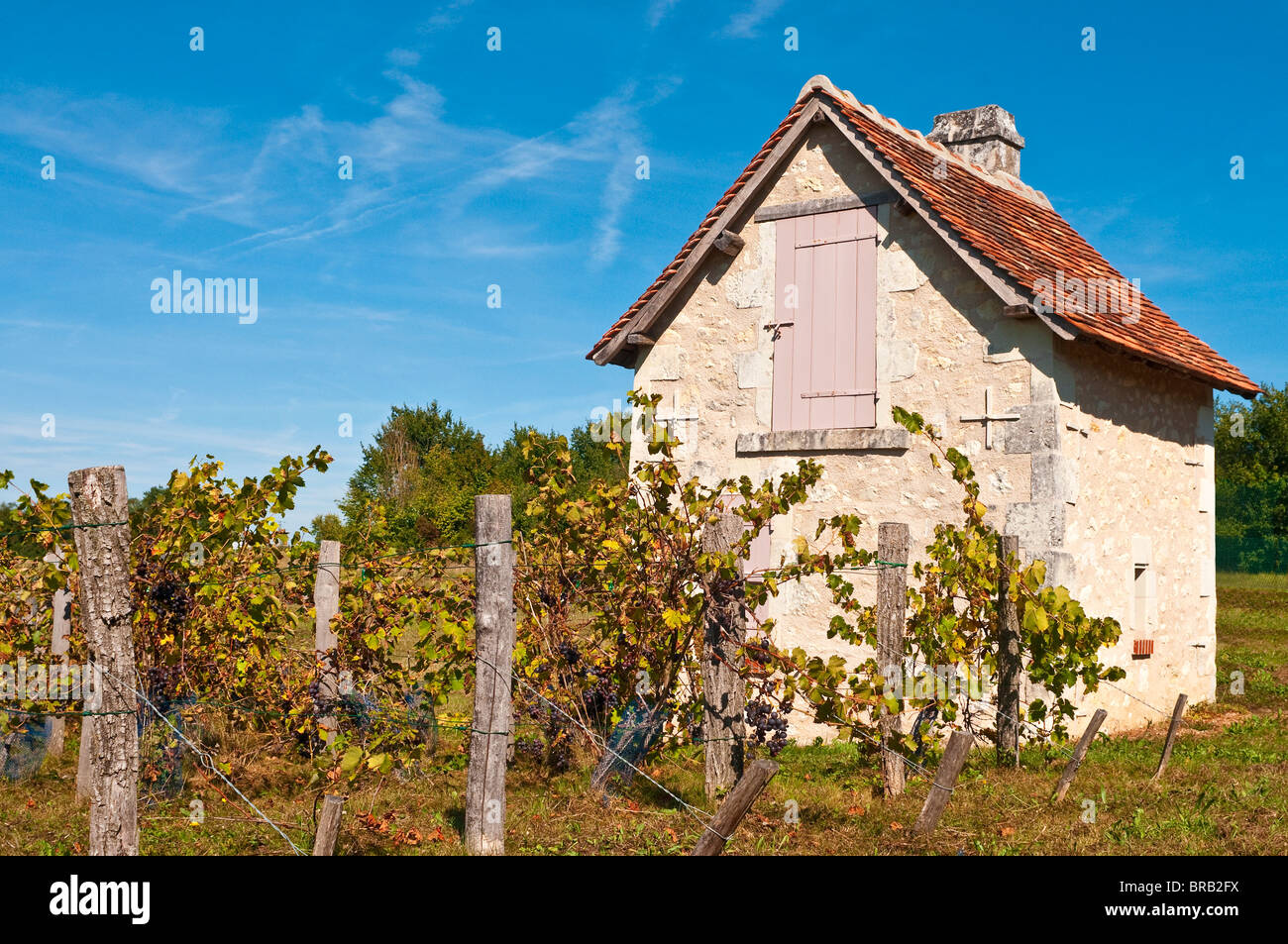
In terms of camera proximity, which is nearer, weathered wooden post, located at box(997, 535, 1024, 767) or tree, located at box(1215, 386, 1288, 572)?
weathered wooden post, located at box(997, 535, 1024, 767)

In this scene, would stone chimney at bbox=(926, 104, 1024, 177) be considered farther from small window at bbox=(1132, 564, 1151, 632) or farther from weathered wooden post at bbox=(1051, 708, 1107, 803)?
weathered wooden post at bbox=(1051, 708, 1107, 803)

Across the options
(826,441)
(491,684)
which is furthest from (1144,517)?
(491,684)

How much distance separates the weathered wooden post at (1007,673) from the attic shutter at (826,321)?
250 centimetres

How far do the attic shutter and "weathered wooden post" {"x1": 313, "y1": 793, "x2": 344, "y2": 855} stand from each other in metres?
6.45

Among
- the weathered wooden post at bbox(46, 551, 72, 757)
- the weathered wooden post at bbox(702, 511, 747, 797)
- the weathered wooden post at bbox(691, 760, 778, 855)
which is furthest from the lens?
the weathered wooden post at bbox(46, 551, 72, 757)

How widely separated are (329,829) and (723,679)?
2769mm

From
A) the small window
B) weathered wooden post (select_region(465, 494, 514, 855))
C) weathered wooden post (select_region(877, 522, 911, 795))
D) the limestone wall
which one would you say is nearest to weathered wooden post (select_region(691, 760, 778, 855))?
weathered wooden post (select_region(465, 494, 514, 855))

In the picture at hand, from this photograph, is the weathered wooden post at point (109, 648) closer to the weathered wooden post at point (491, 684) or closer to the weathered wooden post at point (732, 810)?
the weathered wooden post at point (491, 684)

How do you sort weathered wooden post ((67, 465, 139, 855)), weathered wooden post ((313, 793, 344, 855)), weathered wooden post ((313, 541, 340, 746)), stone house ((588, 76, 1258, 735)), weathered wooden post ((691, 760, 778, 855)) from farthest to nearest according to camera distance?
stone house ((588, 76, 1258, 735)) → weathered wooden post ((313, 541, 340, 746)) → weathered wooden post ((313, 793, 344, 855)) → weathered wooden post ((691, 760, 778, 855)) → weathered wooden post ((67, 465, 139, 855))

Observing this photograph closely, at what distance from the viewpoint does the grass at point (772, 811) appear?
234 inches

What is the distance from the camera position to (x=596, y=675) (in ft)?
24.2

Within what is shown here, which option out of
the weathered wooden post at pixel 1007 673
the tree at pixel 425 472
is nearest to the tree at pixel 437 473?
the tree at pixel 425 472

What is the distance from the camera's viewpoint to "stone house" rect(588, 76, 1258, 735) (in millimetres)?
9438
